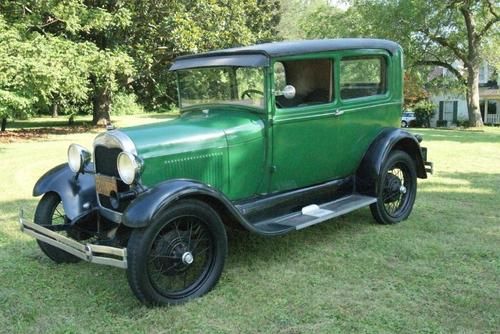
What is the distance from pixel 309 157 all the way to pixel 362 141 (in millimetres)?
854

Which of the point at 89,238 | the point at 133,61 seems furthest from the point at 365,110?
the point at 133,61

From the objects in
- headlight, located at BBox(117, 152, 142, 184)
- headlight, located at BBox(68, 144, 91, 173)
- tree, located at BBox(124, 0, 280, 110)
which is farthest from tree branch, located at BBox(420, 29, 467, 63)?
headlight, located at BBox(117, 152, 142, 184)

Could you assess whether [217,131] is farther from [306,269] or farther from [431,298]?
[431,298]

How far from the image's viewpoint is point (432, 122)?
3703cm

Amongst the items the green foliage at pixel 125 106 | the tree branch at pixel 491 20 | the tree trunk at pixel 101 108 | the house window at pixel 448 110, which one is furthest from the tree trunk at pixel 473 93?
the green foliage at pixel 125 106

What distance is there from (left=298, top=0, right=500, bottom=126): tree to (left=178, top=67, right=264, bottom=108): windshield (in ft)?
70.9

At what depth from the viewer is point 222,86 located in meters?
4.85

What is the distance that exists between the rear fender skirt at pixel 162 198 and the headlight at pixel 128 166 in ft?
0.58

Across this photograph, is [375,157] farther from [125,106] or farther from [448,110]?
[448,110]

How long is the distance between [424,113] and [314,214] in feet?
108

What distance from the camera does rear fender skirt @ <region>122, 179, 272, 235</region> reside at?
346 cm

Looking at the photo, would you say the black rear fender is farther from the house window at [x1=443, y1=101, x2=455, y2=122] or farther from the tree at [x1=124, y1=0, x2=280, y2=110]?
the house window at [x1=443, y1=101, x2=455, y2=122]

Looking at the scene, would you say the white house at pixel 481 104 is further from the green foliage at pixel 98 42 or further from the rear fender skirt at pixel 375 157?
the rear fender skirt at pixel 375 157

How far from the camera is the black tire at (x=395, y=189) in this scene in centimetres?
555
